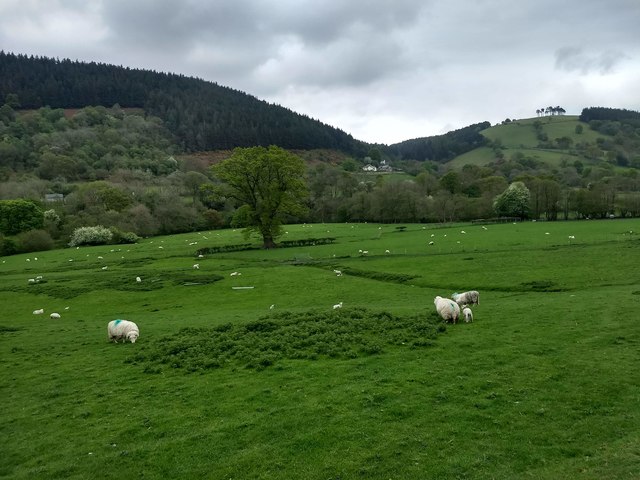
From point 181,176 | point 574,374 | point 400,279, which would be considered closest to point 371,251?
point 400,279

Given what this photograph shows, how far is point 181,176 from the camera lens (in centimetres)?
17512

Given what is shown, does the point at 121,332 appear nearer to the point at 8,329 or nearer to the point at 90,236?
the point at 8,329

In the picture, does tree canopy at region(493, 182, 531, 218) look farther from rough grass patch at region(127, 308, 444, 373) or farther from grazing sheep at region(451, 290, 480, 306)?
rough grass patch at region(127, 308, 444, 373)

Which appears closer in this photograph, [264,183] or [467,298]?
[467,298]

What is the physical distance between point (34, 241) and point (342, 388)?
107780mm

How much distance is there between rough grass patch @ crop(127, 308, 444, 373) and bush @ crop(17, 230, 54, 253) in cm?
9322

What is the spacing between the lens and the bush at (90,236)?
4048 inches

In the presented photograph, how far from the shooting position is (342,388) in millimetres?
16156

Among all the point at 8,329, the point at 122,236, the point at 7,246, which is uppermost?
the point at 122,236

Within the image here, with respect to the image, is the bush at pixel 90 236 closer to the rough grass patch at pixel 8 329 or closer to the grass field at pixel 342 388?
the grass field at pixel 342 388

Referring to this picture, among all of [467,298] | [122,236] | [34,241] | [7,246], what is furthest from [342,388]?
[34,241]

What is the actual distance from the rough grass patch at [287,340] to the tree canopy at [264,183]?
164 ft

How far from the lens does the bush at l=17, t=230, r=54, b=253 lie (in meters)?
98.6

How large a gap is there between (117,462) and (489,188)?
13498 cm
